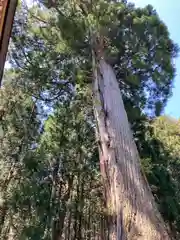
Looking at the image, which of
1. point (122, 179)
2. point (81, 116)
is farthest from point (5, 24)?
point (81, 116)

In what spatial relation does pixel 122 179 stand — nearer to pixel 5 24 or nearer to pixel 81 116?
A: pixel 5 24

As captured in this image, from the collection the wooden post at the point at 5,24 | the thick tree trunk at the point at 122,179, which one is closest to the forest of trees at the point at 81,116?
the thick tree trunk at the point at 122,179

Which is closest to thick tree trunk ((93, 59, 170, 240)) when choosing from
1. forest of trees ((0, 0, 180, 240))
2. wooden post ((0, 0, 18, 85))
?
forest of trees ((0, 0, 180, 240))

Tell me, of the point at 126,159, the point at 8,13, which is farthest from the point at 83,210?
the point at 8,13

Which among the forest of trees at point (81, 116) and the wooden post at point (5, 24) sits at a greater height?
the forest of trees at point (81, 116)

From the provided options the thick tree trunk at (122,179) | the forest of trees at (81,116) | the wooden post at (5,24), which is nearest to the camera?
the wooden post at (5,24)

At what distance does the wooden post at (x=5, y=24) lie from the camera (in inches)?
33.1

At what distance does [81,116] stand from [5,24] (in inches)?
153

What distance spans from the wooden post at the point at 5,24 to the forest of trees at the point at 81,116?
6.05ft

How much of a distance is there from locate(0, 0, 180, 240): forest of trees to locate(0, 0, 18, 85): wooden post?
1.84 meters

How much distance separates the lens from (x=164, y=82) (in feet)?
16.7

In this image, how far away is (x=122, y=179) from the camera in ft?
8.20

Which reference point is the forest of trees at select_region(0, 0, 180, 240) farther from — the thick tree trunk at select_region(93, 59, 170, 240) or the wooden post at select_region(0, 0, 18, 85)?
the wooden post at select_region(0, 0, 18, 85)

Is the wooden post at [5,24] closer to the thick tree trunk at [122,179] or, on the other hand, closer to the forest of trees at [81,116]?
the thick tree trunk at [122,179]
